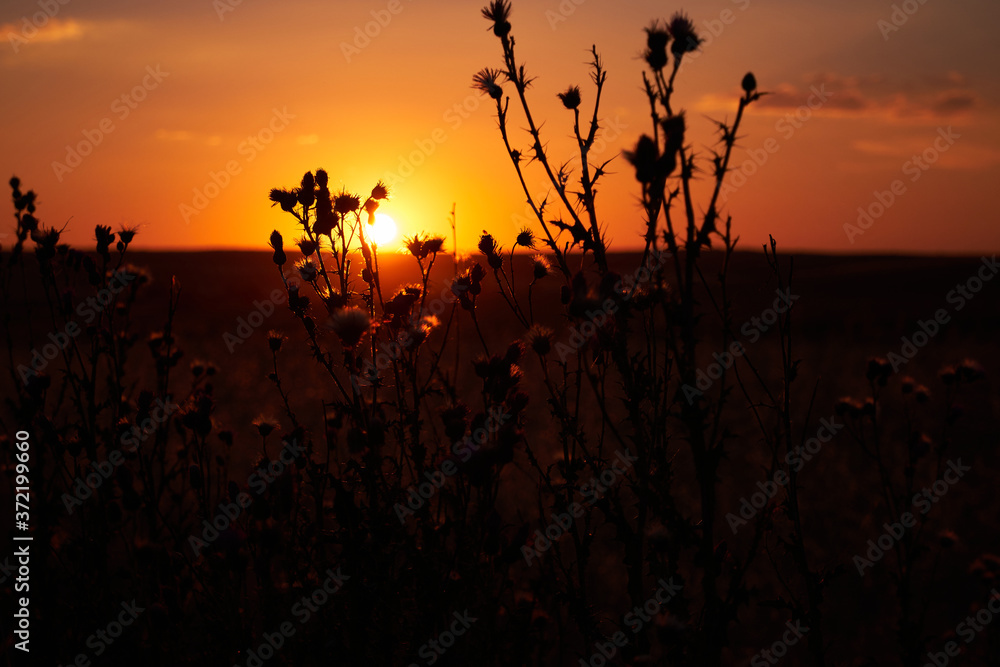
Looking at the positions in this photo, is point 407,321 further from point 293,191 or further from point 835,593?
point 835,593

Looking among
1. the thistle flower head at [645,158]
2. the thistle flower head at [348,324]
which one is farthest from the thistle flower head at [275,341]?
the thistle flower head at [645,158]

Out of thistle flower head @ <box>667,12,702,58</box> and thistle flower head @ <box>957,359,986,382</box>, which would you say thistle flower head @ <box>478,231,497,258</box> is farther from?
thistle flower head @ <box>957,359,986,382</box>

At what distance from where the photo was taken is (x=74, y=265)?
360cm

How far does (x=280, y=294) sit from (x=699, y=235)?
75.3 inches

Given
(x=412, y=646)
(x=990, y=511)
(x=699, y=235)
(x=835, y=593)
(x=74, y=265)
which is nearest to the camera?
(x=699, y=235)

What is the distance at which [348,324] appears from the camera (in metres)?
2.33

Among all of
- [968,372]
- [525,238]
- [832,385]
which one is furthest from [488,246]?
[832,385]

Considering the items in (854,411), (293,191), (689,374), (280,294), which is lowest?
(854,411)

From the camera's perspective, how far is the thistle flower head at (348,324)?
2330 millimetres

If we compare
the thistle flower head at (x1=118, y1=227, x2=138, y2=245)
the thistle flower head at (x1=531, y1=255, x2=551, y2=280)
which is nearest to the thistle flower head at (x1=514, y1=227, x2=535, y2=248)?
the thistle flower head at (x1=531, y1=255, x2=551, y2=280)

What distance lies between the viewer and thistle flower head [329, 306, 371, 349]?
233 centimetres

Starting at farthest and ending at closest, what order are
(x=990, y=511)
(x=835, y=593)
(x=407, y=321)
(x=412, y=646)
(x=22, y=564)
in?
(x=990, y=511) < (x=835, y=593) < (x=22, y=564) < (x=407, y=321) < (x=412, y=646)

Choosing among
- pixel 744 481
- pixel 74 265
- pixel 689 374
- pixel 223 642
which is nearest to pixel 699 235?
pixel 689 374

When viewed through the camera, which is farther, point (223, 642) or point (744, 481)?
point (744, 481)
